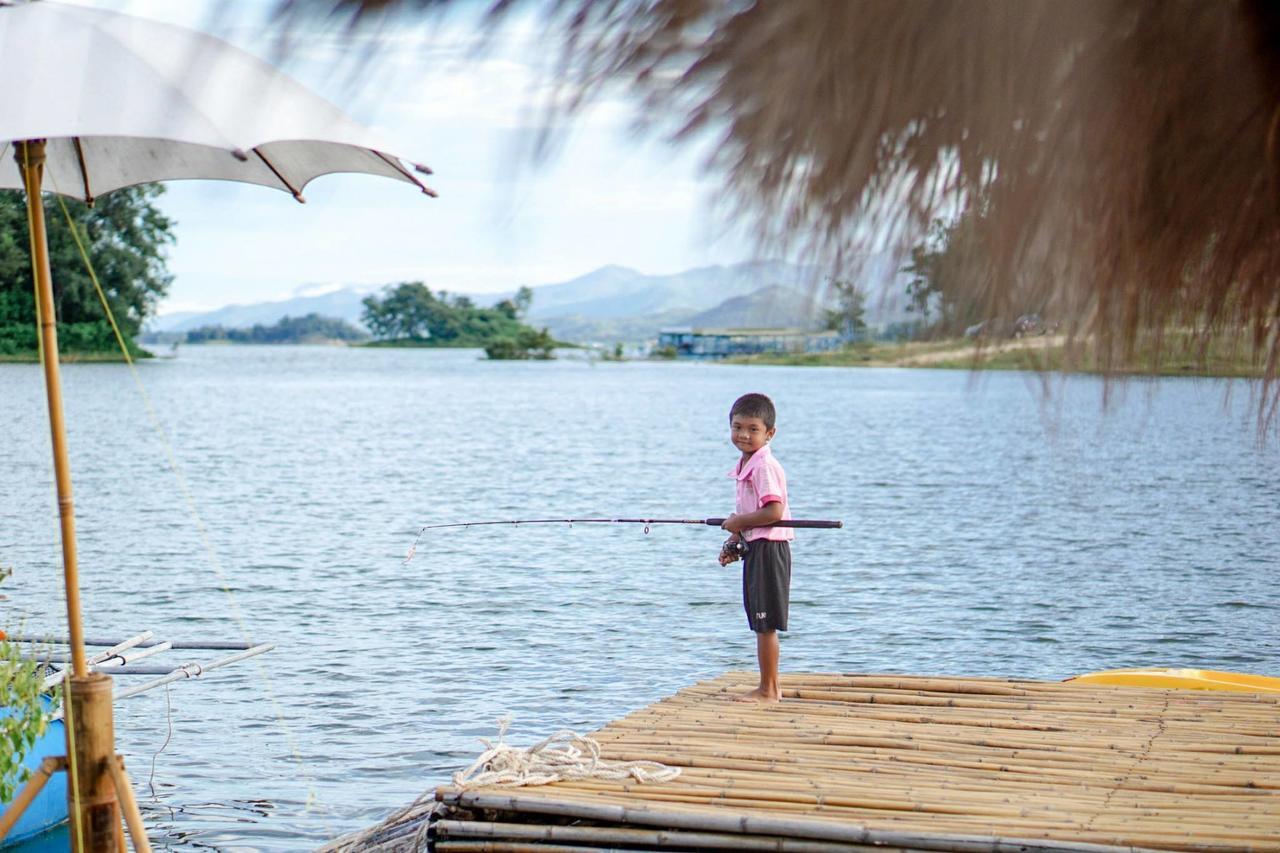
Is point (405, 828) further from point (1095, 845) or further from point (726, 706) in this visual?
point (1095, 845)

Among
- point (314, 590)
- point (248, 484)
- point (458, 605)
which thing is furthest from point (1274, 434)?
point (248, 484)

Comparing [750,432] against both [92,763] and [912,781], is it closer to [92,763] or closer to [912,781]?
[912,781]

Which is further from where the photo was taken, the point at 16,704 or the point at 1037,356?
the point at 16,704

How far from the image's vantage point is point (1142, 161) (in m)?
1.48

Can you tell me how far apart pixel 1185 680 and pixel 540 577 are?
49.1ft

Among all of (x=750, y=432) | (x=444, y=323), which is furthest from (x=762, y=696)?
(x=444, y=323)

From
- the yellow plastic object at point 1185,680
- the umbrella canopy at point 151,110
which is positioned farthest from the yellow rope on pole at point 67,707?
the yellow plastic object at point 1185,680

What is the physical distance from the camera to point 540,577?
22.8 m

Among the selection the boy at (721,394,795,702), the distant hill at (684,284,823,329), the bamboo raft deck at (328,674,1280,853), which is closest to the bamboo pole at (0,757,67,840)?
the bamboo raft deck at (328,674,1280,853)

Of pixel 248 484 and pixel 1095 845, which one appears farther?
pixel 248 484

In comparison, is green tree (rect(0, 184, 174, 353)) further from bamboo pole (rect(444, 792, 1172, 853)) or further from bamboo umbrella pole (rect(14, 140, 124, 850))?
bamboo pole (rect(444, 792, 1172, 853))

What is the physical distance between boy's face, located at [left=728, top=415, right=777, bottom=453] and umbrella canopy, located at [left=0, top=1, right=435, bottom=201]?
2536 millimetres

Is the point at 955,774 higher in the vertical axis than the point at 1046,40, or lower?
lower

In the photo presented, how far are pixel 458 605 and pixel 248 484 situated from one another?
66.1ft
